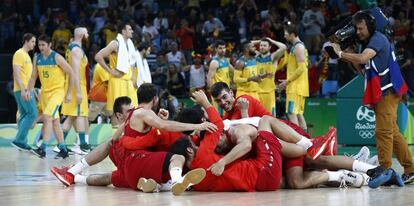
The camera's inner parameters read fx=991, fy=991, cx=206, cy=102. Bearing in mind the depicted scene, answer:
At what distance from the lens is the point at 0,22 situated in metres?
26.8

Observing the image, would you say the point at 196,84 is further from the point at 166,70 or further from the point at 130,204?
the point at 130,204

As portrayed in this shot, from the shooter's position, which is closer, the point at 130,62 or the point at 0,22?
the point at 130,62

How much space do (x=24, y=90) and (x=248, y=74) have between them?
4418 millimetres

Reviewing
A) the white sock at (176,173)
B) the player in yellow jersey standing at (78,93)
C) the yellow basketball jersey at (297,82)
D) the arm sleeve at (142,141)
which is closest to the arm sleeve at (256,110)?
the arm sleeve at (142,141)

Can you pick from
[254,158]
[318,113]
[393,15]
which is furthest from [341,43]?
[393,15]

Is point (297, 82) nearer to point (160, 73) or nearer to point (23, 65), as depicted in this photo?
point (23, 65)

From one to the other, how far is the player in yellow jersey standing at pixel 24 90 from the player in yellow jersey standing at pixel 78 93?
620 mm

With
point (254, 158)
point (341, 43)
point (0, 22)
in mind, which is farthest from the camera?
point (0, 22)

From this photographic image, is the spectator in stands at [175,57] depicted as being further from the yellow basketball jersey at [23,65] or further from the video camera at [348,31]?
the video camera at [348,31]

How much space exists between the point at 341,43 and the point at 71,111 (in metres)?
7.05

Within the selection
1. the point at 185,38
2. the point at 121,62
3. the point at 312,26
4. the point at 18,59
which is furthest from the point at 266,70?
the point at 185,38

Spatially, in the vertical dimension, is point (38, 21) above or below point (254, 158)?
above

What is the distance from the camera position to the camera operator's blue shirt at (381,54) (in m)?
11.2

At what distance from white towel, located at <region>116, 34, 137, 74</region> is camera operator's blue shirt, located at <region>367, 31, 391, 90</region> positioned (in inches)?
248
